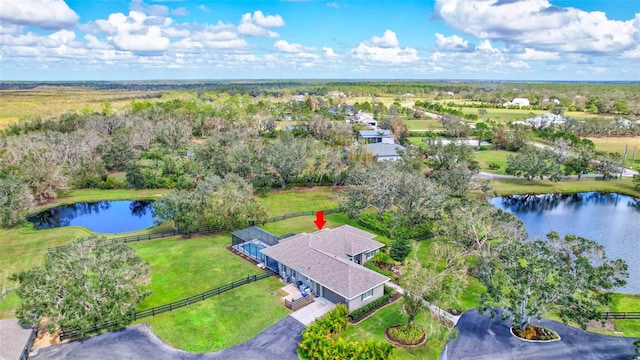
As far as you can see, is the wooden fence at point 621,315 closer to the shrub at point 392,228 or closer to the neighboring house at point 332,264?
the neighboring house at point 332,264

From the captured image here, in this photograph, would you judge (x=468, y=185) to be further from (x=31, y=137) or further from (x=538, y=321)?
(x=31, y=137)

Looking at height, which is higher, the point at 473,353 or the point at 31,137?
the point at 31,137

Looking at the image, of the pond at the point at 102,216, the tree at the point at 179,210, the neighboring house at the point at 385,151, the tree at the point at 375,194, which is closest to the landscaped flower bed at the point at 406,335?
the tree at the point at 375,194

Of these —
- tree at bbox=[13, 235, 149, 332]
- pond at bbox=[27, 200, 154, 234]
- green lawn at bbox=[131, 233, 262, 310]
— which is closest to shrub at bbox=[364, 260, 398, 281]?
green lawn at bbox=[131, 233, 262, 310]

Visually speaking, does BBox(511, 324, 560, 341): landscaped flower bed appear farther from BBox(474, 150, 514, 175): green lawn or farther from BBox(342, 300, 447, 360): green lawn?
BBox(474, 150, 514, 175): green lawn

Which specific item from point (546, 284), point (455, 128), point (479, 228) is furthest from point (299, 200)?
point (455, 128)

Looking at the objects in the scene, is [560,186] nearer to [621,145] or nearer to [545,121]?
[621,145]

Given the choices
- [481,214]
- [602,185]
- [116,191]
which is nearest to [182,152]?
[116,191]
